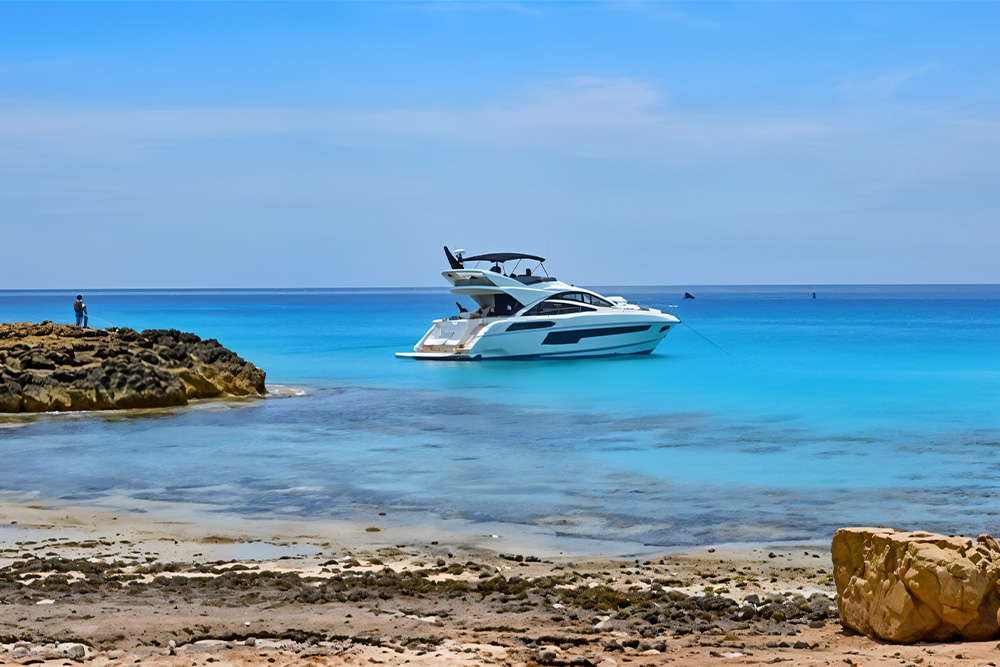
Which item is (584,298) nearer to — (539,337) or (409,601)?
(539,337)

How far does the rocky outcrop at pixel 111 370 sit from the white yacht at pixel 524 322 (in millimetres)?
11324

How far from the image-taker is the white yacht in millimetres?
35156

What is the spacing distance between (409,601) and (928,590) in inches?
132

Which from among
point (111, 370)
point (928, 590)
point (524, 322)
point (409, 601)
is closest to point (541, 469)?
point (409, 601)

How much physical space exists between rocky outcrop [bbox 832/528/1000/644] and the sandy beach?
16 centimetres

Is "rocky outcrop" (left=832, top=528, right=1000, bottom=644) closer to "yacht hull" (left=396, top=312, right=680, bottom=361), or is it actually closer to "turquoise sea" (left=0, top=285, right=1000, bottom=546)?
"turquoise sea" (left=0, top=285, right=1000, bottom=546)

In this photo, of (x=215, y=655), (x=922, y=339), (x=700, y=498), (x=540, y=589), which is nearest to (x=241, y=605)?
(x=215, y=655)

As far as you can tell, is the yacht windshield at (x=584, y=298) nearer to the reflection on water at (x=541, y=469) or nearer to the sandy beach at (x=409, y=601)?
the reflection on water at (x=541, y=469)

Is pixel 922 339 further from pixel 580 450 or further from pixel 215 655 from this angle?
pixel 215 655

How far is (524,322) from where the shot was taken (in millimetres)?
35531

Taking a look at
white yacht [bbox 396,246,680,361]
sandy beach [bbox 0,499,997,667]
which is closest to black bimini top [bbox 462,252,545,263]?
white yacht [bbox 396,246,680,361]

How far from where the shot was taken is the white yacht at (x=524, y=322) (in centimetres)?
3516

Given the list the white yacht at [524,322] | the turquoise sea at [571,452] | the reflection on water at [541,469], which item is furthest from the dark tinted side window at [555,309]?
the reflection on water at [541,469]

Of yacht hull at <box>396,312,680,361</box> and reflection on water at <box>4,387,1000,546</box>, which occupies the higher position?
yacht hull at <box>396,312,680,361</box>
